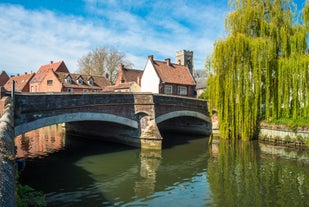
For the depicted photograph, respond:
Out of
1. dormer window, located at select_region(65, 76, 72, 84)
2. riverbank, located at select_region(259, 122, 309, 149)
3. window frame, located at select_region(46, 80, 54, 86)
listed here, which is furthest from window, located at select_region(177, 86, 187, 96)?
window frame, located at select_region(46, 80, 54, 86)

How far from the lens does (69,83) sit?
1720 inches

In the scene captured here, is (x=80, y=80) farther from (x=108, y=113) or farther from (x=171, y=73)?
(x=108, y=113)

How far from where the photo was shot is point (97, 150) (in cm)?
1903

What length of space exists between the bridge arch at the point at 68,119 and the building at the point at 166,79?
55.8ft

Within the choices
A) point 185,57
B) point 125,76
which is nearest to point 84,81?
point 125,76

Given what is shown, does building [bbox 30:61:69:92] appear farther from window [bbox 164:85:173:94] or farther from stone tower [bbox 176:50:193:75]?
window [bbox 164:85:173:94]

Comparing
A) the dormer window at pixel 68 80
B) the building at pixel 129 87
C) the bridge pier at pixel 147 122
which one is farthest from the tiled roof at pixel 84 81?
the bridge pier at pixel 147 122

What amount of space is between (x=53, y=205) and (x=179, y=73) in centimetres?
3165

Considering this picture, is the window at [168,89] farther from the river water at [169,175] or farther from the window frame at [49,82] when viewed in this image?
the window frame at [49,82]

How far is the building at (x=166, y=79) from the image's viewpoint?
35.6 metres

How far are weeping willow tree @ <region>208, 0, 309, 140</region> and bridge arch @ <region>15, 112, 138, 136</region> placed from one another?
7733 mm

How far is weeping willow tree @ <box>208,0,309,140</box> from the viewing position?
19.4 m

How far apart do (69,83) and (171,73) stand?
58.5 feet

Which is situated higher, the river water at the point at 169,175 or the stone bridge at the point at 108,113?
the stone bridge at the point at 108,113
